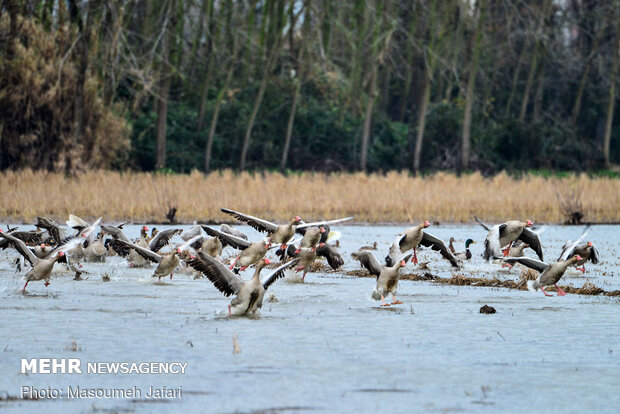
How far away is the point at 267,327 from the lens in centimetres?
931

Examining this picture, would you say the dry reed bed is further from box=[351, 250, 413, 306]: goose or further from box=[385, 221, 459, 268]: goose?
box=[351, 250, 413, 306]: goose

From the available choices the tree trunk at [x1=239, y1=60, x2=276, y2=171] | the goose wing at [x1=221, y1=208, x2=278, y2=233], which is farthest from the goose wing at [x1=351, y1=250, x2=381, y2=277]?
the tree trunk at [x1=239, y1=60, x2=276, y2=171]

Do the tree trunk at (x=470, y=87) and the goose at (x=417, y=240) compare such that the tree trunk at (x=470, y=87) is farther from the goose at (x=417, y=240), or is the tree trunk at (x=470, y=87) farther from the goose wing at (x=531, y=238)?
the goose at (x=417, y=240)

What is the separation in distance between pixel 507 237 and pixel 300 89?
1344 inches

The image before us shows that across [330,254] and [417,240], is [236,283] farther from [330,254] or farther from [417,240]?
[417,240]

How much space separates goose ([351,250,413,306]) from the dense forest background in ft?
67.9

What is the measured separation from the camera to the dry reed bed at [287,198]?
75.1 feet

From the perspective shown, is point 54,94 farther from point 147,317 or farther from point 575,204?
point 147,317

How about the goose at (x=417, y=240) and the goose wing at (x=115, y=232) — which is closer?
the goose at (x=417, y=240)

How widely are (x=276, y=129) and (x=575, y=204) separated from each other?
23247mm

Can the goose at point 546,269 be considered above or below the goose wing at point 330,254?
above

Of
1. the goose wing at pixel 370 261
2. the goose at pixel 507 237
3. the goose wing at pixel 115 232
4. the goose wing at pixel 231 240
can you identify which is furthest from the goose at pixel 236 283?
the goose at pixel 507 237

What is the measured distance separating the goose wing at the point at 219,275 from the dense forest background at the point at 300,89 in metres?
21.2

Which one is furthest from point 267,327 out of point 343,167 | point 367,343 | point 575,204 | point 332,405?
point 343,167
